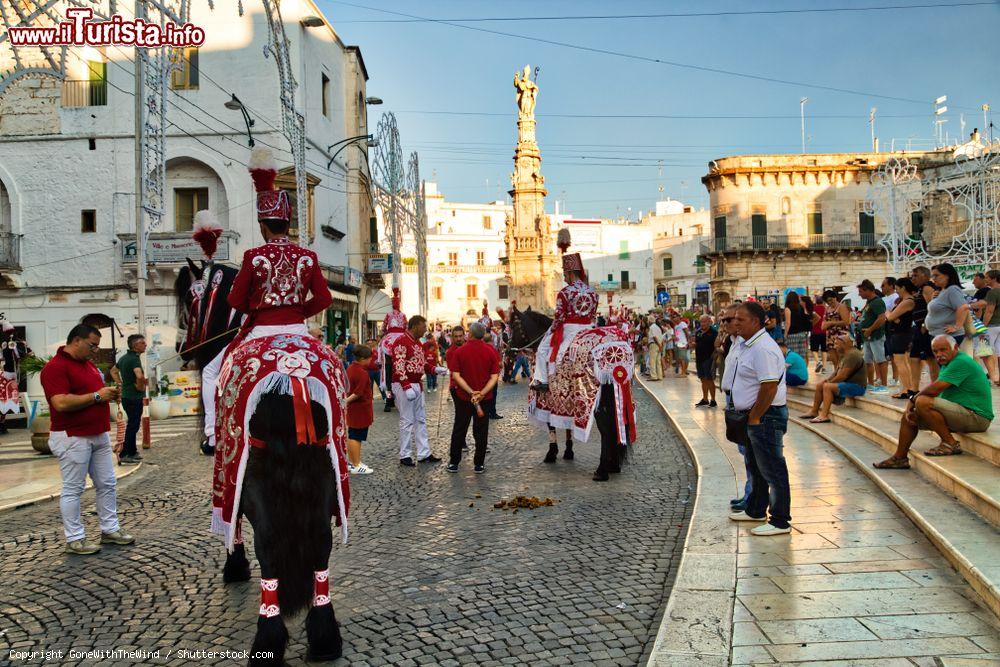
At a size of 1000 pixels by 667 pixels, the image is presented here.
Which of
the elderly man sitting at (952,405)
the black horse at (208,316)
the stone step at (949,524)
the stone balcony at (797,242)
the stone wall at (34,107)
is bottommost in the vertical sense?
the stone step at (949,524)

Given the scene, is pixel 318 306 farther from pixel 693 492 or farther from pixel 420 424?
pixel 420 424

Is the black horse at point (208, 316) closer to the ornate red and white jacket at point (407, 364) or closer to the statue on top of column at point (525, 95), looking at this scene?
the ornate red and white jacket at point (407, 364)

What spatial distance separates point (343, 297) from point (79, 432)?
23.8m

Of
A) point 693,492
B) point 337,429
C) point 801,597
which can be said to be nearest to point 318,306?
point 337,429

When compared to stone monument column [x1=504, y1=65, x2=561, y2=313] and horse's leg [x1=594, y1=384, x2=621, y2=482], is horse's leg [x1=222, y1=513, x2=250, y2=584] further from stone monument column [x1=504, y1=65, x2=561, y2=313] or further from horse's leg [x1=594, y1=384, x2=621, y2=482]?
stone monument column [x1=504, y1=65, x2=561, y2=313]

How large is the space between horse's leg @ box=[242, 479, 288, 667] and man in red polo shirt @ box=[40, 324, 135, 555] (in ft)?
9.72

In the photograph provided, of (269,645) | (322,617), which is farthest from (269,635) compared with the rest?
(322,617)

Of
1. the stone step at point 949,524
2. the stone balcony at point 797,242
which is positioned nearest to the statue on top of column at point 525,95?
the stone balcony at point 797,242

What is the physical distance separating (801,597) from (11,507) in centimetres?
760

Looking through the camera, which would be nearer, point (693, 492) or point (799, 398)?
point (693, 492)

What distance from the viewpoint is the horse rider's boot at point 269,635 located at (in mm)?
3885

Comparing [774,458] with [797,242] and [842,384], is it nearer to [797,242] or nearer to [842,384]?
[842,384]

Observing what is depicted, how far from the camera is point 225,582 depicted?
5.34 m

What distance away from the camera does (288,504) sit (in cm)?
404
